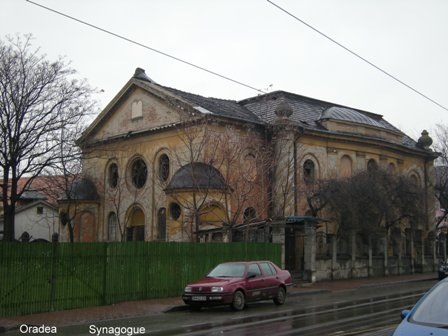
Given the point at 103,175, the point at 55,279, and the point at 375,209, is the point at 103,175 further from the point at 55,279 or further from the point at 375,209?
the point at 55,279

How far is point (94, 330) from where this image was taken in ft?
44.3

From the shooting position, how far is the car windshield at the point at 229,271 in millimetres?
18067

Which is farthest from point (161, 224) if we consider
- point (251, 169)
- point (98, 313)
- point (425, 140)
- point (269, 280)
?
point (425, 140)

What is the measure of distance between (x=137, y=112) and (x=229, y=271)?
69.2ft

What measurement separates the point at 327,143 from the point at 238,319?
2442 cm

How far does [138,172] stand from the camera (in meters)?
37.8

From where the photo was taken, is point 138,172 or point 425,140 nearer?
point 138,172

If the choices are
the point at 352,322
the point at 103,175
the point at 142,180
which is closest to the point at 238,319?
the point at 352,322

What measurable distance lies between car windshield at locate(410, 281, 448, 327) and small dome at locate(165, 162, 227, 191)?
2228 centimetres

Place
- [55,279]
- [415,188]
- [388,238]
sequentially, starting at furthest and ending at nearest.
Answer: [388,238] → [415,188] → [55,279]

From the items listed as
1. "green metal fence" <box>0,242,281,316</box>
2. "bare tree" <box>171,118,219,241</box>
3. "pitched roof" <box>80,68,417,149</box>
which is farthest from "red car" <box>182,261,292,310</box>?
"pitched roof" <box>80,68,417,149</box>

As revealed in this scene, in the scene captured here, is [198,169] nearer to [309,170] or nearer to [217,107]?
[217,107]

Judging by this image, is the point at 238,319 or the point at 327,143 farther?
the point at 327,143

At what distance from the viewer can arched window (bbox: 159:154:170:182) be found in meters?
35.3
